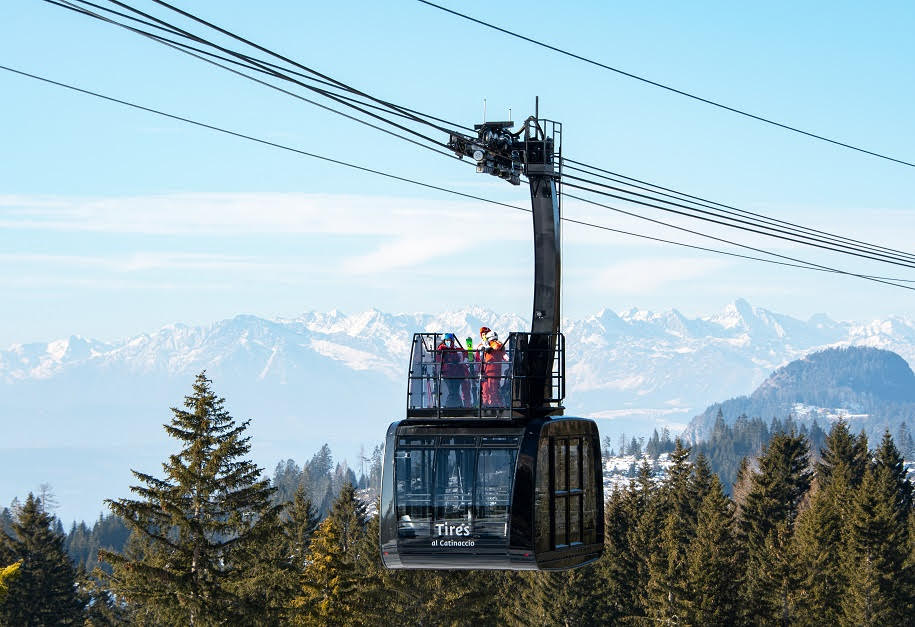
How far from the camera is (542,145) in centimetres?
2962

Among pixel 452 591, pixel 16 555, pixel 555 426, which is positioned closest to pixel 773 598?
pixel 452 591

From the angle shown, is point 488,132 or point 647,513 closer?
point 488,132

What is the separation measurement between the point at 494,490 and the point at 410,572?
4497cm

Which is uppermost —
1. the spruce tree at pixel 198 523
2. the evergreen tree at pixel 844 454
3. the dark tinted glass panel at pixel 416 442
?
the evergreen tree at pixel 844 454

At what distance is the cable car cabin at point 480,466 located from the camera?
88.8 feet

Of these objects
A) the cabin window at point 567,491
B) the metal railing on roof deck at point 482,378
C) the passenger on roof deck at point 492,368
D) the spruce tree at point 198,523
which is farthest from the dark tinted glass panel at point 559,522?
the spruce tree at point 198,523

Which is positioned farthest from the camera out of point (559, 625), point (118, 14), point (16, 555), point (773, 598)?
point (559, 625)

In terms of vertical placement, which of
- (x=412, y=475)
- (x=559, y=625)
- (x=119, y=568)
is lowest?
(x=559, y=625)

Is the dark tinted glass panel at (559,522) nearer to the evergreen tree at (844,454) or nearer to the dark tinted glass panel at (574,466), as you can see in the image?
the dark tinted glass panel at (574,466)

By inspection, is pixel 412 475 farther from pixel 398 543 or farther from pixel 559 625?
pixel 559 625

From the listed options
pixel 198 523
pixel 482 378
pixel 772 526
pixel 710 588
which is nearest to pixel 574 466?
pixel 482 378

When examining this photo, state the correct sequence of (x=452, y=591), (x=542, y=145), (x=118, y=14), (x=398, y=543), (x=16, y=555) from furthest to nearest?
1. (x=16, y=555)
2. (x=452, y=591)
3. (x=542, y=145)
4. (x=398, y=543)
5. (x=118, y=14)

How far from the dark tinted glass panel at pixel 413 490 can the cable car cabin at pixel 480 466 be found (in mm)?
22

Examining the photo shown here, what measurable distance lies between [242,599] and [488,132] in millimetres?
26447
